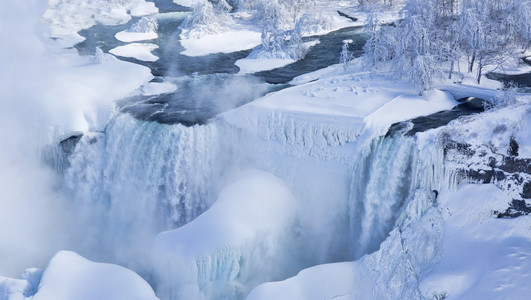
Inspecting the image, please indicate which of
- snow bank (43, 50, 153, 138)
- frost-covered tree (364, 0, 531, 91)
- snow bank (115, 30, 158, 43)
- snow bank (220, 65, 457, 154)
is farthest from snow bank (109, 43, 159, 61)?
frost-covered tree (364, 0, 531, 91)

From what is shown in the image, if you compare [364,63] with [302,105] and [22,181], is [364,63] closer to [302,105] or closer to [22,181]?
[302,105]

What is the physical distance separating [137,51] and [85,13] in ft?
25.7

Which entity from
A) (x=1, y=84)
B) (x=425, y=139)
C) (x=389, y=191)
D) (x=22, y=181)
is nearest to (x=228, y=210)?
(x=389, y=191)

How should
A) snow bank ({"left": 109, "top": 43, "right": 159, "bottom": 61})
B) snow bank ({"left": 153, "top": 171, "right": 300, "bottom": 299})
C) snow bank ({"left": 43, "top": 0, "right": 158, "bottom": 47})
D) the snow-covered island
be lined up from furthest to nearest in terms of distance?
snow bank ({"left": 43, "top": 0, "right": 158, "bottom": 47})
snow bank ({"left": 109, "top": 43, "right": 159, "bottom": 61})
snow bank ({"left": 153, "top": 171, "right": 300, "bottom": 299})
the snow-covered island

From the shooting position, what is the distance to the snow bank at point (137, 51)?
831 inches

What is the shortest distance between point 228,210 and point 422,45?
25.3ft

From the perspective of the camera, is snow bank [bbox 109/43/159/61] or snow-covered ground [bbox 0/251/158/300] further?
snow bank [bbox 109/43/159/61]

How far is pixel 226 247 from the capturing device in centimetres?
1121

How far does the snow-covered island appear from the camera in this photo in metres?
10.9

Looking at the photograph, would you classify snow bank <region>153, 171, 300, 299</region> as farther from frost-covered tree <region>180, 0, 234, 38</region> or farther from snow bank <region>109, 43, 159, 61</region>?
frost-covered tree <region>180, 0, 234, 38</region>

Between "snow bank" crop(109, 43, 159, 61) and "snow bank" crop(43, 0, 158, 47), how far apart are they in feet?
8.98

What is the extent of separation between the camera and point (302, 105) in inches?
555

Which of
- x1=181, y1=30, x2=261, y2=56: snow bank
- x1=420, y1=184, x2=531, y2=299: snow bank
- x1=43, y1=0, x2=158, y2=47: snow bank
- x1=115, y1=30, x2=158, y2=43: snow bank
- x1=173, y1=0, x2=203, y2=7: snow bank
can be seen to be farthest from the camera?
x1=173, y1=0, x2=203, y2=7: snow bank

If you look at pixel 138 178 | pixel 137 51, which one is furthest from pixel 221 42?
pixel 138 178
